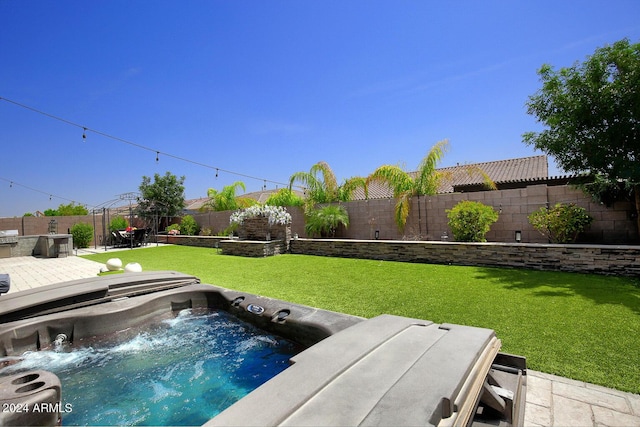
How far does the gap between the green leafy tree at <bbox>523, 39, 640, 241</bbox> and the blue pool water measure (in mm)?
7540

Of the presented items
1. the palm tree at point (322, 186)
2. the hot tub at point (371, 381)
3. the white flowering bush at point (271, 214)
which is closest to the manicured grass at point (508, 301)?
the hot tub at point (371, 381)

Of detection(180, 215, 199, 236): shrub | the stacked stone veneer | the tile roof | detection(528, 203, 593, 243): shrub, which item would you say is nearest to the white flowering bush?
the stacked stone veneer

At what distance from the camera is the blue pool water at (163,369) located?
2621 millimetres

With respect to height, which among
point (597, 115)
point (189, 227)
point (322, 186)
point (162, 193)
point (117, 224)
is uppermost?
point (162, 193)

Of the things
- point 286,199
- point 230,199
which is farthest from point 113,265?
point 230,199

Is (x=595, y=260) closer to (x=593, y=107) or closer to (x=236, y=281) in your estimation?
(x=593, y=107)

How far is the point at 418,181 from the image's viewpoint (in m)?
10.2

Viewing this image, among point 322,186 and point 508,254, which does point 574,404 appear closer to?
point 508,254

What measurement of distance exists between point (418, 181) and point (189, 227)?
14.0 m

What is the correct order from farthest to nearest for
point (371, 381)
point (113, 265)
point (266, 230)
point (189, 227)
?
point (189, 227)
point (266, 230)
point (113, 265)
point (371, 381)

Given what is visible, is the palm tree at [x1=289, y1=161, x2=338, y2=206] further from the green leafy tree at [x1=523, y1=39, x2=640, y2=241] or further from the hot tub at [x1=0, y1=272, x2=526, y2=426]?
the hot tub at [x1=0, y1=272, x2=526, y2=426]

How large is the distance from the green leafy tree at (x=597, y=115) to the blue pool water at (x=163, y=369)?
7540 millimetres

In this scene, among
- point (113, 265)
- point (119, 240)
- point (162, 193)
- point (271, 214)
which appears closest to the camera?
point (113, 265)

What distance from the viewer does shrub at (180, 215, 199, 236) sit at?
18.3 m
